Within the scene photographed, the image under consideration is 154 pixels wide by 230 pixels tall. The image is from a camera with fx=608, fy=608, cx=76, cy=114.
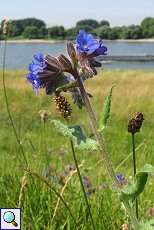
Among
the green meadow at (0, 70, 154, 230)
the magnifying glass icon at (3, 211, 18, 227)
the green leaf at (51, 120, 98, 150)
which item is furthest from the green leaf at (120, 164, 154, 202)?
the magnifying glass icon at (3, 211, 18, 227)

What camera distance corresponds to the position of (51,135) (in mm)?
11078

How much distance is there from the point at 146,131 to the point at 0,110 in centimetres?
453

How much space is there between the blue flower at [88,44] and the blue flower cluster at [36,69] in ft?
0.43

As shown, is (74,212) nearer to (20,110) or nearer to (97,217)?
(97,217)

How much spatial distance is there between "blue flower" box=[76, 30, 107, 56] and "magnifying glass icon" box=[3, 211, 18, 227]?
0.99 metres

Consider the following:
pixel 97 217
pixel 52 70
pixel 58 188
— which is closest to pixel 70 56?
pixel 52 70

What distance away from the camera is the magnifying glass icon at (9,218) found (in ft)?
8.39

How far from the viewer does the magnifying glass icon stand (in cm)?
256

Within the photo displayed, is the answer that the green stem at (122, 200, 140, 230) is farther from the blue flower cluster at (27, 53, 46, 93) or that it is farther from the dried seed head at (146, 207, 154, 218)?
the dried seed head at (146, 207, 154, 218)

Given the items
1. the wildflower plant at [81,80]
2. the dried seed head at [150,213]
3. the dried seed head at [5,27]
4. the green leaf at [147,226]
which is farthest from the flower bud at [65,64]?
the dried seed head at [150,213]

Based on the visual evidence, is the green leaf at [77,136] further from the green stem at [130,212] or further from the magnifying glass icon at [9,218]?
the magnifying glass icon at [9,218]

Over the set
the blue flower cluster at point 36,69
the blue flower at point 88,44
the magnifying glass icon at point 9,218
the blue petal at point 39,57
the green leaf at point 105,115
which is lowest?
the magnifying glass icon at point 9,218

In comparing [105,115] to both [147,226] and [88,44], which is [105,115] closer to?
[88,44]

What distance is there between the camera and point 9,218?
2602 mm
